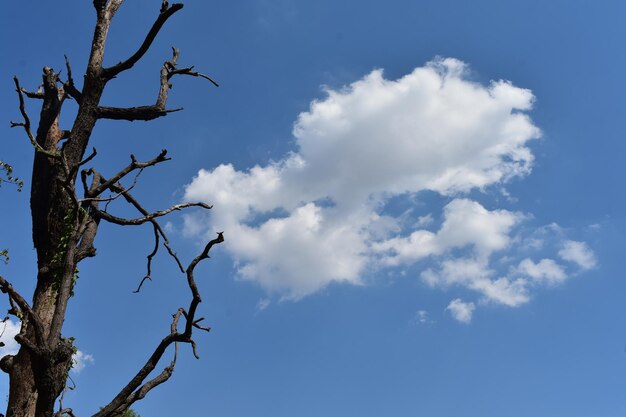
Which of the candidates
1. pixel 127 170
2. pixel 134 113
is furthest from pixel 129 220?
pixel 134 113

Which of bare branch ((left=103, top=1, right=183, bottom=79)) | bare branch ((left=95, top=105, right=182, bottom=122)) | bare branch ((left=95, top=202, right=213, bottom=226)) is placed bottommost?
bare branch ((left=95, top=202, right=213, bottom=226))

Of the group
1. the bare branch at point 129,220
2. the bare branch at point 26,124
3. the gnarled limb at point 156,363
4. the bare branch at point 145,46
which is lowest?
the gnarled limb at point 156,363

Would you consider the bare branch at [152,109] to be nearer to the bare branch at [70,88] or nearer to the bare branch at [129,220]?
the bare branch at [70,88]

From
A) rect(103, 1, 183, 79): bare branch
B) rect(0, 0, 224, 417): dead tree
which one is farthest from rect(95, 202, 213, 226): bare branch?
rect(103, 1, 183, 79): bare branch

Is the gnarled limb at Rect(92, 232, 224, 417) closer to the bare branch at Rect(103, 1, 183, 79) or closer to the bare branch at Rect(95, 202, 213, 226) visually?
the bare branch at Rect(95, 202, 213, 226)

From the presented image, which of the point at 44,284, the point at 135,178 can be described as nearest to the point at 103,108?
the point at 135,178

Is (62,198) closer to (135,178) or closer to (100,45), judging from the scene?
(135,178)

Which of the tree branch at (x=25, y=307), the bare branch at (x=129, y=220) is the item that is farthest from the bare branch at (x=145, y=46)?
the tree branch at (x=25, y=307)

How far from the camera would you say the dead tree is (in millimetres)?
8314

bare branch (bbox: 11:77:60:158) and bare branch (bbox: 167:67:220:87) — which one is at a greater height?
bare branch (bbox: 167:67:220:87)

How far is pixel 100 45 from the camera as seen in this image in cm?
1173

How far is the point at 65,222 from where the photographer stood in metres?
10.6

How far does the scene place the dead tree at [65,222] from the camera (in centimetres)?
831

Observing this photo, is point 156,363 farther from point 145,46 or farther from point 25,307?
point 145,46
